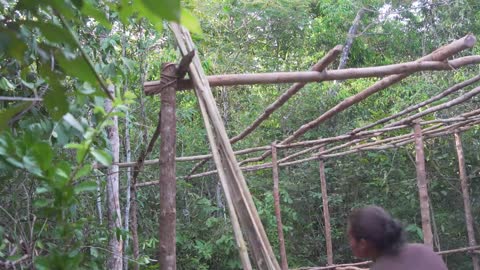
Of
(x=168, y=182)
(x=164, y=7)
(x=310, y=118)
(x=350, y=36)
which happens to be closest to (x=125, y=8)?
(x=164, y=7)

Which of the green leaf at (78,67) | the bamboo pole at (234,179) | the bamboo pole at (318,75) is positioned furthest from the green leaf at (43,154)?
the bamboo pole at (318,75)

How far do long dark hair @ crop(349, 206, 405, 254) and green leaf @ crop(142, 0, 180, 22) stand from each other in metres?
1.71

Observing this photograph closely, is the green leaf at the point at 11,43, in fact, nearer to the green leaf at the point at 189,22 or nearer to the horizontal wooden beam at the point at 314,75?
the green leaf at the point at 189,22

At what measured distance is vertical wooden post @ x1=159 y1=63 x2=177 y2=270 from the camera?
2.10m

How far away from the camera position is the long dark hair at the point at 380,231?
2068 mm

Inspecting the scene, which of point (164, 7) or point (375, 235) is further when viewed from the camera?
point (375, 235)

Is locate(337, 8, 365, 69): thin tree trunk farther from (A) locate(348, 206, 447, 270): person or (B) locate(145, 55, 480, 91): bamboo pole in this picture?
(A) locate(348, 206, 447, 270): person

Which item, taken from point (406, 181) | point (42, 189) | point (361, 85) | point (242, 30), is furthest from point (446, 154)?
point (42, 189)

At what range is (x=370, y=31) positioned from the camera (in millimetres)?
9516

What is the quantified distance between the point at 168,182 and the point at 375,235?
75 centimetres

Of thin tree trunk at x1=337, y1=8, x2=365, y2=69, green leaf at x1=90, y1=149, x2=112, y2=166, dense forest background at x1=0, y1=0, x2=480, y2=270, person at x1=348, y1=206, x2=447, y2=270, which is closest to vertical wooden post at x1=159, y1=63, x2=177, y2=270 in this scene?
person at x1=348, y1=206, x2=447, y2=270

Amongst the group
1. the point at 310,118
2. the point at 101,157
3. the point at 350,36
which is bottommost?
the point at 101,157

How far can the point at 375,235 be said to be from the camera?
2066mm

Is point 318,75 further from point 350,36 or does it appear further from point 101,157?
point 350,36
